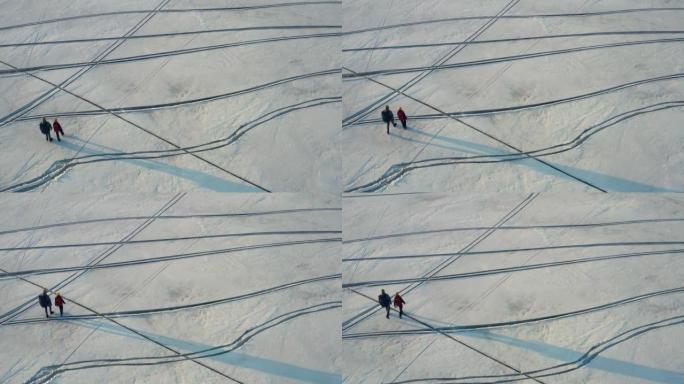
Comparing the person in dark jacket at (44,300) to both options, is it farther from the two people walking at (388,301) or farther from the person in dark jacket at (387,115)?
the person in dark jacket at (387,115)

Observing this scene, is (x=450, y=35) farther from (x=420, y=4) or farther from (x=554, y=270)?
(x=554, y=270)

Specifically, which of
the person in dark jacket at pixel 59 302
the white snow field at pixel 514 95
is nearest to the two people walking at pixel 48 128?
the person in dark jacket at pixel 59 302

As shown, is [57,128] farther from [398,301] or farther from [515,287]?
[515,287]

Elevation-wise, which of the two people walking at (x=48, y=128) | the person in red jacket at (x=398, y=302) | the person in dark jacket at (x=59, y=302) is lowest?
the person in red jacket at (x=398, y=302)

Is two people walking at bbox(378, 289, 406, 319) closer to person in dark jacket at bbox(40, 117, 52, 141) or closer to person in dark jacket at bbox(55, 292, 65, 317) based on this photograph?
person in dark jacket at bbox(55, 292, 65, 317)

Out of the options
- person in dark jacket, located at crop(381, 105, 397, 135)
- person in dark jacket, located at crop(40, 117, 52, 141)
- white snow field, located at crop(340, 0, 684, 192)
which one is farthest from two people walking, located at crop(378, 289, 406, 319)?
person in dark jacket, located at crop(40, 117, 52, 141)

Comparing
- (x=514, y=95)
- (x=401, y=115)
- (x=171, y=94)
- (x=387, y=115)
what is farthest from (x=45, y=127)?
(x=514, y=95)

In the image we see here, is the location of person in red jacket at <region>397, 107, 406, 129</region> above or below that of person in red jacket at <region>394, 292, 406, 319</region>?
above
